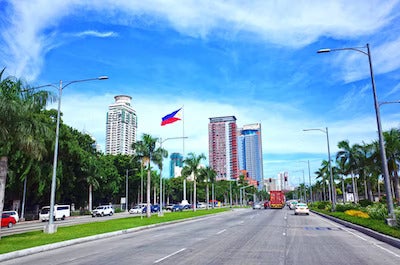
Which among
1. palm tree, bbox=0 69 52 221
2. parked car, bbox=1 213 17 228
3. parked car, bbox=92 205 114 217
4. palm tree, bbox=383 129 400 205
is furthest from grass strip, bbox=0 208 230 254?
palm tree, bbox=383 129 400 205

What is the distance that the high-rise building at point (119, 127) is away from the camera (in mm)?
123188

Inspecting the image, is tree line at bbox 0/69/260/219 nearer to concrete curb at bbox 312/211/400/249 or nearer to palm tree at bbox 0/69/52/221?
palm tree at bbox 0/69/52/221

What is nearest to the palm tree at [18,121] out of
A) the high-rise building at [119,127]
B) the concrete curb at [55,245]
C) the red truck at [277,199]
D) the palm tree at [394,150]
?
the concrete curb at [55,245]

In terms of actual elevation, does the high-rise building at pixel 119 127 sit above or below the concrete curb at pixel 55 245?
above

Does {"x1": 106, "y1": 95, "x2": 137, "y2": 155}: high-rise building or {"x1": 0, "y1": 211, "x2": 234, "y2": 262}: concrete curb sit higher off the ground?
{"x1": 106, "y1": 95, "x2": 137, "y2": 155}: high-rise building

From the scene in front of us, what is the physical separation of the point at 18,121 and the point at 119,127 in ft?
357

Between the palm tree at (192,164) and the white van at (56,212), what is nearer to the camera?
the white van at (56,212)

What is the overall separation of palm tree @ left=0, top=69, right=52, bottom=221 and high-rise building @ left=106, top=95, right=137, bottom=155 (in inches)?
4019

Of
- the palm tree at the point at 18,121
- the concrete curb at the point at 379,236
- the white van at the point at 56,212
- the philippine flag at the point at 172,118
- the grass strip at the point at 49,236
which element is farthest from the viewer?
the white van at the point at 56,212

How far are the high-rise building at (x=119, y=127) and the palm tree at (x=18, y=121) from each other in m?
102

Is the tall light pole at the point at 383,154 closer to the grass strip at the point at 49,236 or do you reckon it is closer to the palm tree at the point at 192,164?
the grass strip at the point at 49,236

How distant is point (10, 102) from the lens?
17375 mm

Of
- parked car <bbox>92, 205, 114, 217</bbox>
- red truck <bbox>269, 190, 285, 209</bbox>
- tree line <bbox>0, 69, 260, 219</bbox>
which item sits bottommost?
parked car <bbox>92, 205, 114, 217</bbox>

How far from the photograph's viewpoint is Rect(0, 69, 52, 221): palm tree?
17.6m
